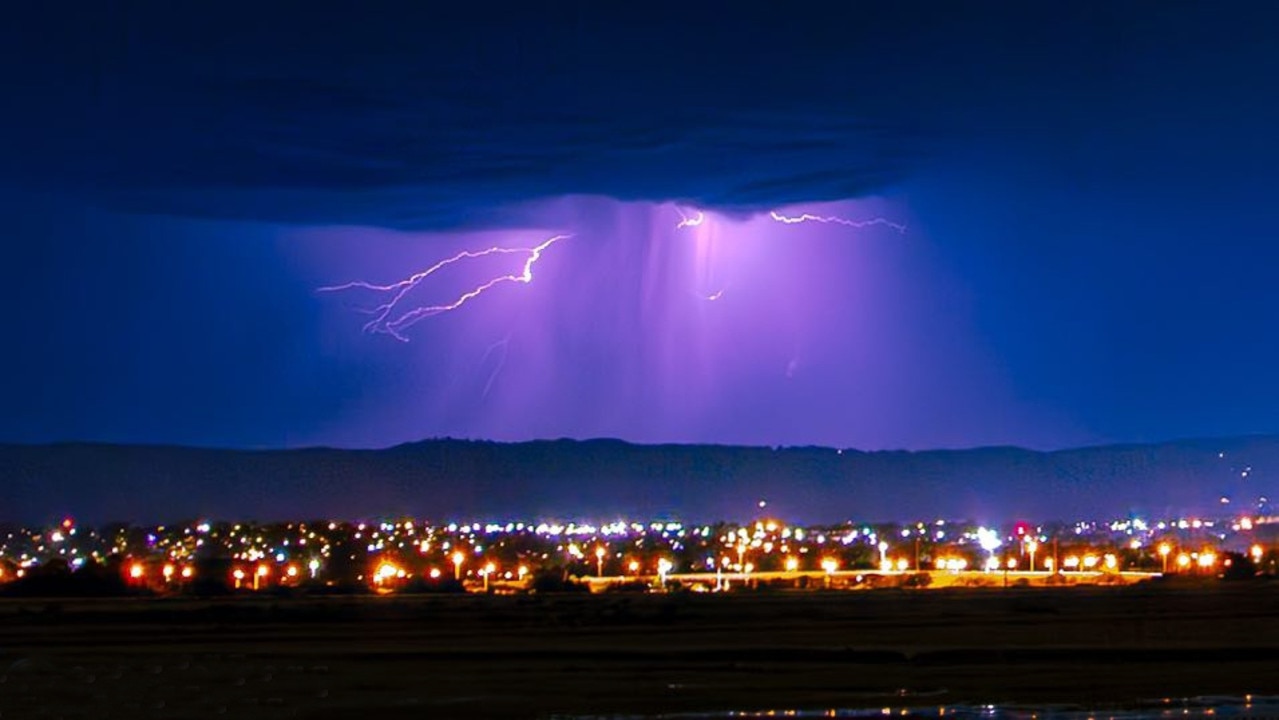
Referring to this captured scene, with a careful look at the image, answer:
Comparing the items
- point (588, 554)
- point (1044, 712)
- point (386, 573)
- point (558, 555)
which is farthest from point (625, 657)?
point (558, 555)

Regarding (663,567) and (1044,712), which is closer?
(1044,712)

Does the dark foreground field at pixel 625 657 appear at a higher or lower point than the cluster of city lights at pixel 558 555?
lower

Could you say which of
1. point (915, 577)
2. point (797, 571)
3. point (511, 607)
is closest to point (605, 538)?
point (797, 571)

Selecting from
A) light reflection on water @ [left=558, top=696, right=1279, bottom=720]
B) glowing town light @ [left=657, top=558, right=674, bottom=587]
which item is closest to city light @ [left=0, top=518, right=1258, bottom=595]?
glowing town light @ [left=657, top=558, right=674, bottom=587]

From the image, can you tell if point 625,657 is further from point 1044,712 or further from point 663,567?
point 663,567

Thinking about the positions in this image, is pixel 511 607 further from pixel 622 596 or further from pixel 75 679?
pixel 75 679

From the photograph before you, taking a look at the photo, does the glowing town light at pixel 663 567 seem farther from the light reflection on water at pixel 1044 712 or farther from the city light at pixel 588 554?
the light reflection on water at pixel 1044 712

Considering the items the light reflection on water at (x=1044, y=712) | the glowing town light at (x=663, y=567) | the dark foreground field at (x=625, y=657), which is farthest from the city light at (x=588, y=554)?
the light reflection on water at (x=1044, y=712)
